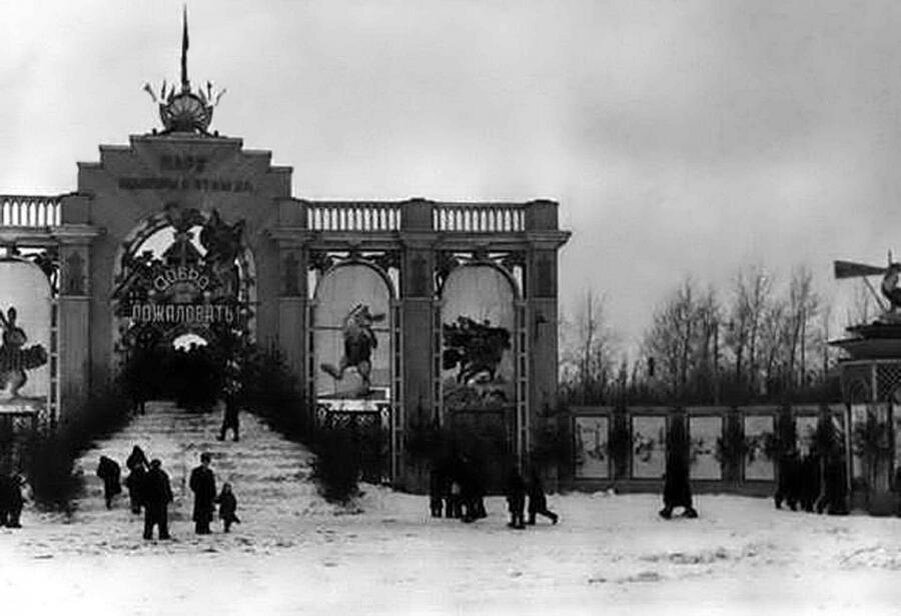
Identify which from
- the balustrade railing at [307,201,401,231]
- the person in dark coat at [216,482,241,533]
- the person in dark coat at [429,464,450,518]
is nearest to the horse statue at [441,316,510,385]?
the balustrade railing at [307,201,401,231]

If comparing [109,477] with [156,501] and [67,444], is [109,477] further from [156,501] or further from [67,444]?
[156,501]

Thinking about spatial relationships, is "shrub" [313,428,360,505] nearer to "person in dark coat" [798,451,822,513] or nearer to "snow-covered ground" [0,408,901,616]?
"snow-covered ground" [0,408,901,616]

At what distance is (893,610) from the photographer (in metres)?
15.0

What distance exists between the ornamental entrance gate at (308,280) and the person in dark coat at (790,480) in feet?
41.0

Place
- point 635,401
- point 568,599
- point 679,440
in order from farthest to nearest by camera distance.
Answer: point 635,401
point 679,440
point 568,599

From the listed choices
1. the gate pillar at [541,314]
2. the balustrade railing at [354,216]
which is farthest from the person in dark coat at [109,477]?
the gate pillar at [541,314]

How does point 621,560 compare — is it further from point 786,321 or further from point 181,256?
point 786,321

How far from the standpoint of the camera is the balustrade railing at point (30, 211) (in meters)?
42.8

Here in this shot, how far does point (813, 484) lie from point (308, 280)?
53.6 ft

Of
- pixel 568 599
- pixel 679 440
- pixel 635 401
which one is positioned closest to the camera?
pixel 568 599

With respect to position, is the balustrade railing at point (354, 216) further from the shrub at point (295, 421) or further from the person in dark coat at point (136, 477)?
the person in dark coat at point (136, 477)

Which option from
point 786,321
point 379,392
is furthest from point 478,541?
point 786,321

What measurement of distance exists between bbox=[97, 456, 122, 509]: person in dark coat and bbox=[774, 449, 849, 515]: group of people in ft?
36.7

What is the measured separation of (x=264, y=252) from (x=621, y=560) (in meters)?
23.8
